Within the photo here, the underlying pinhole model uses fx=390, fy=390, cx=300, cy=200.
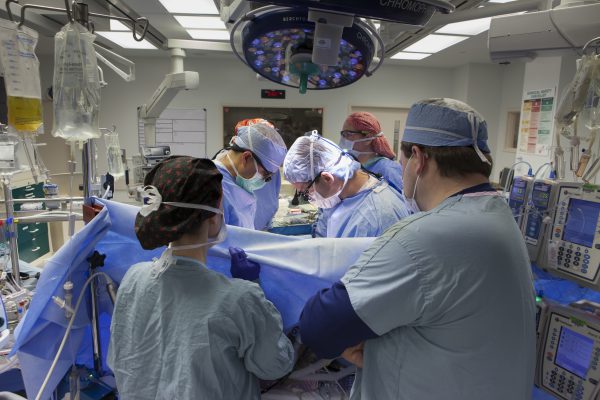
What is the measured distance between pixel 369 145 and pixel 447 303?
235 cm

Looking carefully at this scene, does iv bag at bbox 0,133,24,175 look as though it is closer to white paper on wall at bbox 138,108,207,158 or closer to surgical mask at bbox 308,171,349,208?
surgical mask at bbox 308,171,349,208

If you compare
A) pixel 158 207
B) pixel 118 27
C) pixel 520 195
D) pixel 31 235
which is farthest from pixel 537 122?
pixel 31 235

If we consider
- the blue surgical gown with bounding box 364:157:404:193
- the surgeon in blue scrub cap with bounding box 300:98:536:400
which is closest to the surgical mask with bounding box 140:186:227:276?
the surgeon in blue scrub cap with bounding box 300:98:536:400

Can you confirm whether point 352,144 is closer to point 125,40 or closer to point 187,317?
point 187,317

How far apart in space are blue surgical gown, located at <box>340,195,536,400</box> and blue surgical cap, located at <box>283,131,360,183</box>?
988 millimetres

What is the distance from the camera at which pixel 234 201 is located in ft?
6.78

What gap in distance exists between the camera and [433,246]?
2.62ft

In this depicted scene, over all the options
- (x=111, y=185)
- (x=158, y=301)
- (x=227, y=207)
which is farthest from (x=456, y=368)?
(x=111, y=185)

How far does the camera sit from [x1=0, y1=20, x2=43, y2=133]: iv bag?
1.21 m

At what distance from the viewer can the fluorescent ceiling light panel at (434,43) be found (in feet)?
13.9

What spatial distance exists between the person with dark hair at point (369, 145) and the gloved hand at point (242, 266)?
6.18 feet

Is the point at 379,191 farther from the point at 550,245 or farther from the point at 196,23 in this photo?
the point at 196,23

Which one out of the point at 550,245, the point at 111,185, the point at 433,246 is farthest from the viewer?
the point at 111,185

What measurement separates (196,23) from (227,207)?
2.85 m
